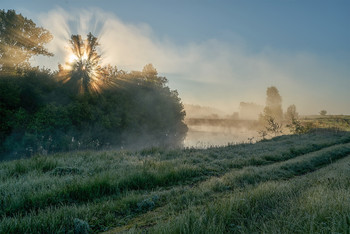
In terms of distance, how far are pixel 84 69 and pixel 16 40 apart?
10331mm

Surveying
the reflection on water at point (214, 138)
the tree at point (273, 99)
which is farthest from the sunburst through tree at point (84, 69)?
the tree at point (273, 99)

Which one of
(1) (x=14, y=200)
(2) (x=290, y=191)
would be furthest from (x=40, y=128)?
(2) (x=290, y=191)

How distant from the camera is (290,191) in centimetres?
380

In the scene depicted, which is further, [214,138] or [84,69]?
[214,138]

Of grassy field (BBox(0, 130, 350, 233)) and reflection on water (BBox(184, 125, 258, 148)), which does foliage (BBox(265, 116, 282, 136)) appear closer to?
reflection on water (BBox(184, 125, 258, 148))

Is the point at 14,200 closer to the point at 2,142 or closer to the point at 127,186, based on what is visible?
the point at 127,186

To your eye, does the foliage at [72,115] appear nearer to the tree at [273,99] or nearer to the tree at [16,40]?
the tree at [16,40]

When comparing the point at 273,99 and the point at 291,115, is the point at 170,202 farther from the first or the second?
the point at 273,99

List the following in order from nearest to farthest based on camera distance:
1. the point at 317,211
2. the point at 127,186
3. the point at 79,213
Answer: the point at 317,211 < the point at 79,213 < the point at 127,186

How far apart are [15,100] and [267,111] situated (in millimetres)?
69887

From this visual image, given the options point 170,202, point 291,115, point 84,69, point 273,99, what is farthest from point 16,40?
point 273,99

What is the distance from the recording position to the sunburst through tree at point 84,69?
29375mm

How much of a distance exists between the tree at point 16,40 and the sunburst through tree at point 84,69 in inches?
205

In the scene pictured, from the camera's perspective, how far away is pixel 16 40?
96.5 feet
